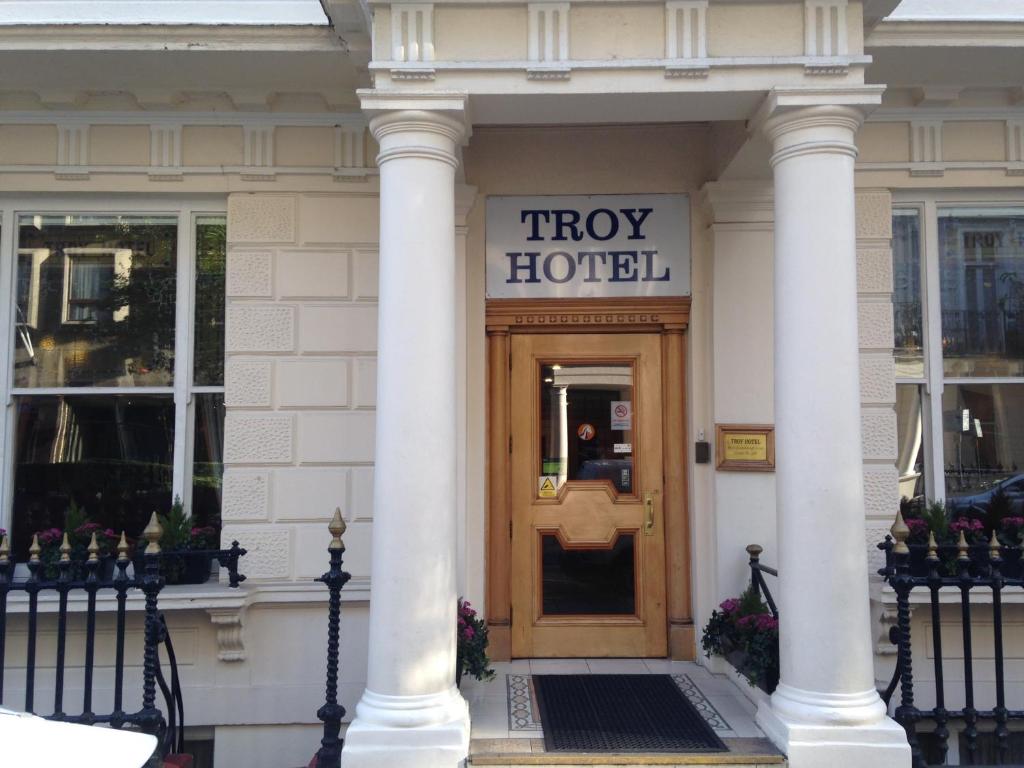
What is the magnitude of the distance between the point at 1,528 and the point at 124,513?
0.78m

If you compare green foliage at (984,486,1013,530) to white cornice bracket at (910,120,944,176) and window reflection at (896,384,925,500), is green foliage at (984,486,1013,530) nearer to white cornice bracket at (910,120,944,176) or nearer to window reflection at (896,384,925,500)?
window reflection at (896,384,925,500)

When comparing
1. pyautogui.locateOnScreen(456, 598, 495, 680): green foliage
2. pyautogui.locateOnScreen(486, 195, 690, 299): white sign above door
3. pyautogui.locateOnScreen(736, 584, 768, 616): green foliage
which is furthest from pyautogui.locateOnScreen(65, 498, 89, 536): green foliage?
pyautogui.locateOnScreen(736, 584, 768, 616): green foliage

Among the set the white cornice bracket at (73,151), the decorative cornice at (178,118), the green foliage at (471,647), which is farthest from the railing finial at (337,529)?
the white cornice bracket at (73,151)

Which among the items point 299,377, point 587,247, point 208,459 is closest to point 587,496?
point 587,247

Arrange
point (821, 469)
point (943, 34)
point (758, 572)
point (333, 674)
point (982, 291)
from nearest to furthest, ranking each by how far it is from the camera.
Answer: point (821, 469)
point (333, 674)
point (943, 34)
point (758, 572)
point (982, 291)

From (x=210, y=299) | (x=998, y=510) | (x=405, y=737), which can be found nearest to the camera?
(x=405, y=737)

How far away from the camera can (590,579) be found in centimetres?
576

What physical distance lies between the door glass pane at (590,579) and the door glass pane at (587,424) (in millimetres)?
439

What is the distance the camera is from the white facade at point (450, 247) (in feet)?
13.3

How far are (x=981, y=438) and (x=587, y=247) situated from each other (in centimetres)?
301

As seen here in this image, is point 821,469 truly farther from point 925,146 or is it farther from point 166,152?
point 166,152

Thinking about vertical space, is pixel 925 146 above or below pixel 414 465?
above

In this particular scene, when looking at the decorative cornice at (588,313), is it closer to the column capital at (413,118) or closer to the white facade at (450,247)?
the white facade at (450,247)

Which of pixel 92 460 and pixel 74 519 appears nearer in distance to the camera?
pixel 74 519
